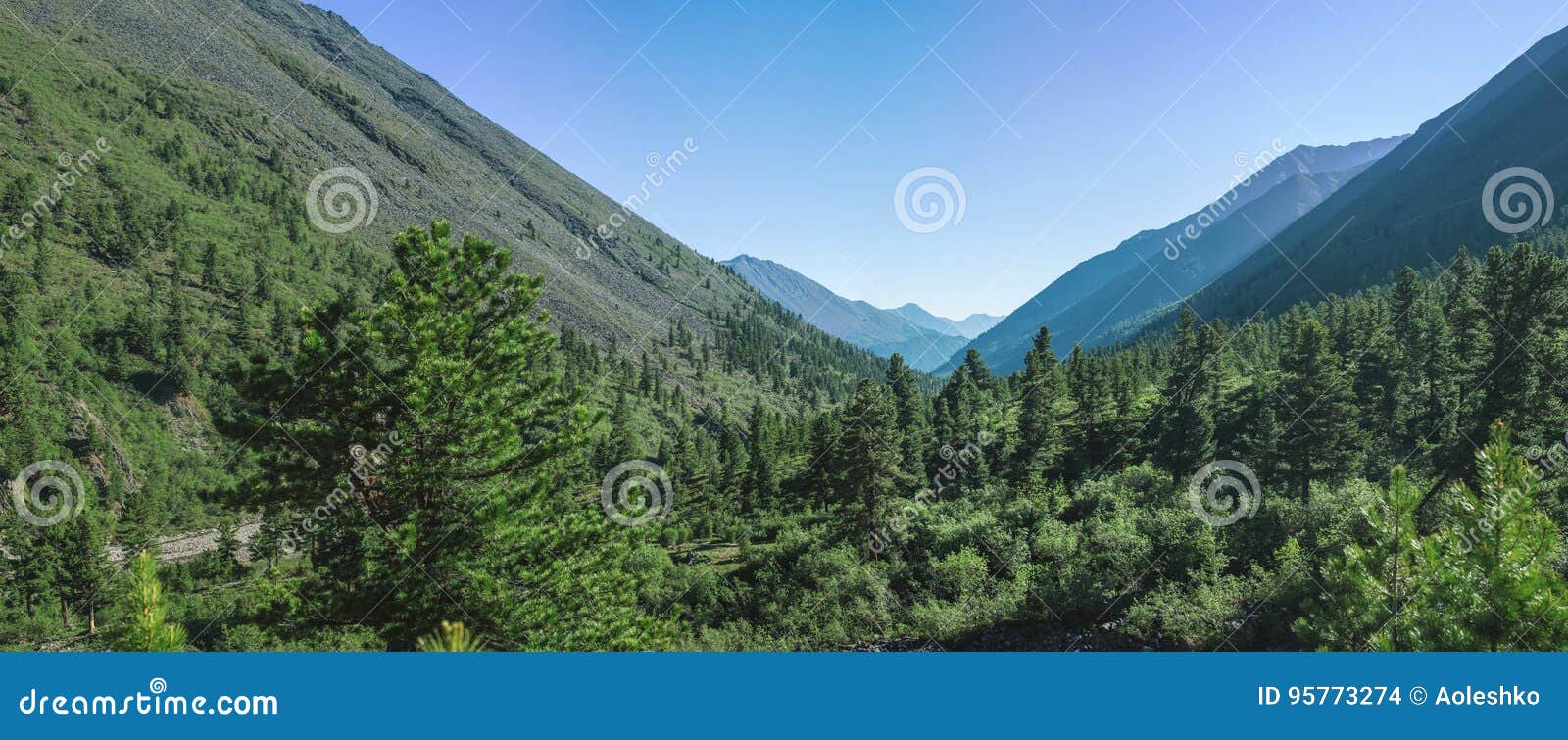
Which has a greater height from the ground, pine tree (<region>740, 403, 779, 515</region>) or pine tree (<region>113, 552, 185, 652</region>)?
pine tree (<region>740, 403, 779, 515</region>)

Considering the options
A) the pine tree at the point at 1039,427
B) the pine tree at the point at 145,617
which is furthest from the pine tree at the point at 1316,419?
the pine tree at the point at 145,617

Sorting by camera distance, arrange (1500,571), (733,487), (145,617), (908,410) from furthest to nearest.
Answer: (733,487) → (908,410) → (1500,571) → (145,617)

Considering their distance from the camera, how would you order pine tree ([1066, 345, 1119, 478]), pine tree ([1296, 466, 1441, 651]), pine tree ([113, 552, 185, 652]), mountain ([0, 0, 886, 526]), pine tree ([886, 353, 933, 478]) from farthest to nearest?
mountain ([0, 0, 886, 526]), pine tree ([886, 353, 933, 478]), pine tree ([1066, 345, 1119, 478]), pine tree ([1296, 466, 1441, 651]), pine tree ([113, 552, 185, 652])

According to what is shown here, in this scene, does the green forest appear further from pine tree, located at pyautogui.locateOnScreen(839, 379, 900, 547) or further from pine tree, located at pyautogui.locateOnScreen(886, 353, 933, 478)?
pine tree, located at pyautogui.locateOnScreen(886, 353, 933, 478)

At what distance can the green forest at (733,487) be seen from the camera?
11711 mm

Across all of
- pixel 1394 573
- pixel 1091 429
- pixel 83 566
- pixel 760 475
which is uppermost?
pixel 83 566

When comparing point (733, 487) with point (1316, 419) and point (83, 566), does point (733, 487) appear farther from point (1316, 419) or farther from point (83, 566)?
point (83, 566)

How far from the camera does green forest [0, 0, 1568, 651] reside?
11711mm

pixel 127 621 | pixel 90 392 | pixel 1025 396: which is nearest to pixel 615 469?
pixel 1025 396

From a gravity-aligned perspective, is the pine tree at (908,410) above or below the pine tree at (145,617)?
above

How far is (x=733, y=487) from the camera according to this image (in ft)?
250

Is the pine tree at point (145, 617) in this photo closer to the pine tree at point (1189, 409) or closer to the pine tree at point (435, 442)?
the pine tree at point (435, 442)

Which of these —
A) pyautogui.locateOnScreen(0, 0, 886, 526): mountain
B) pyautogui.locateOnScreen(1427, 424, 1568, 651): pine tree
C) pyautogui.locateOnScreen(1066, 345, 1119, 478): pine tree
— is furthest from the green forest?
pyautogui.locateOnScreen(0, 0, 886, 526): mountain

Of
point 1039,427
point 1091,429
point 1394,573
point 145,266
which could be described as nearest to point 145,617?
point 1394,573
